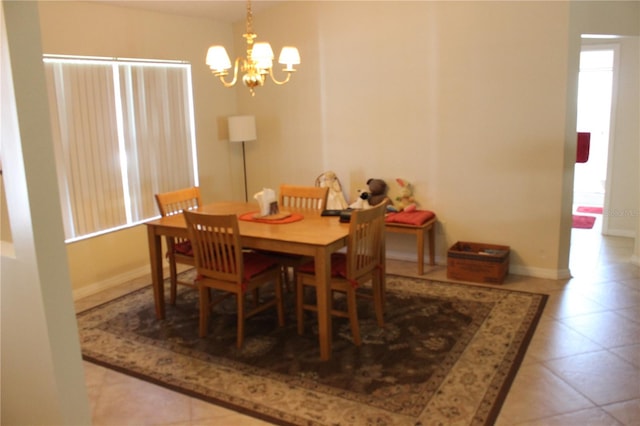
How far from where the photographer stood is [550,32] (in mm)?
4168

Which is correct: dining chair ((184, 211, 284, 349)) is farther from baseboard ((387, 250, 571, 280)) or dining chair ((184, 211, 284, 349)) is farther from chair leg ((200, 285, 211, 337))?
baseboard ((387, 250, 571, 280))

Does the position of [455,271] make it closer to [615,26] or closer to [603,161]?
[615,26]

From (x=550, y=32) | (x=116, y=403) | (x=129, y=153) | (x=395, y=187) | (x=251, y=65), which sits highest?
(x=550, y=32)

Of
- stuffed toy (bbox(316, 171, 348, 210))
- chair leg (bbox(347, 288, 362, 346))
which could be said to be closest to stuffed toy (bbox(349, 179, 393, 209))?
stuffed toy (bbox(316, 171, 348, 210))

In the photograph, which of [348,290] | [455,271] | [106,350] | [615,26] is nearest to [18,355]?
[106,350]

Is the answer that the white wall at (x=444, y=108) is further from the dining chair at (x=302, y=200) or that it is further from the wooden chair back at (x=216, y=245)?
the wooden chair back at (x=216, y=245)

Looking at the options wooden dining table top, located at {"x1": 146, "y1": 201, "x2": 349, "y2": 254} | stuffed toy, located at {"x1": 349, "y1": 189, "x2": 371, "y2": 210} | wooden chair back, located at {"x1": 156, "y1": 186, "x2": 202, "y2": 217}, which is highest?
wooden chair back, located at {"x1": 156, "y1": 186, "x2": 202, "y2": 217}

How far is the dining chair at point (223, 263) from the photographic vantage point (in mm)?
3227

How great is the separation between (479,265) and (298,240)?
1.93 m

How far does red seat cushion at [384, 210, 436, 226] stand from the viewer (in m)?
4.65

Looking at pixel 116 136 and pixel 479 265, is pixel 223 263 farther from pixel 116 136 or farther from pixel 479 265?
pixel 479 265

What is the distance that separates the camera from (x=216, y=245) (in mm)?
3305

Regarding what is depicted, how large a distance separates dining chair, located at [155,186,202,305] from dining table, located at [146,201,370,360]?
131 mm

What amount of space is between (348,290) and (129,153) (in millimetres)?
2618
